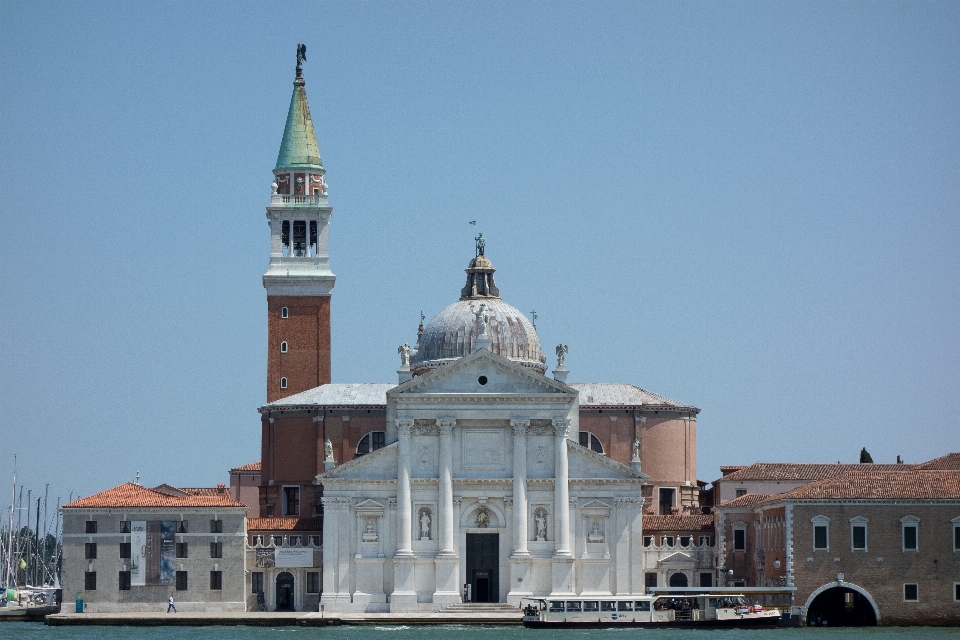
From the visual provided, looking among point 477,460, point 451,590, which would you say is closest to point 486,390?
point 477,460

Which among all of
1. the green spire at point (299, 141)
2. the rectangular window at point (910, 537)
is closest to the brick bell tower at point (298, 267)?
the green spire at point (299, 141)

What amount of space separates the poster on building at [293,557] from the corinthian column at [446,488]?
4.92 meters

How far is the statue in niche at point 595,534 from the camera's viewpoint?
72.6 metres

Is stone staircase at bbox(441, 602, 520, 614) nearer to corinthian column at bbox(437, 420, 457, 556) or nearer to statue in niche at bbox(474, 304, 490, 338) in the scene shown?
corinthian column at bbox(437, 420, 457, 556)

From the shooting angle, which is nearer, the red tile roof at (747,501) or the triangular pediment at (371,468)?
the triangular pediment at (371,468)

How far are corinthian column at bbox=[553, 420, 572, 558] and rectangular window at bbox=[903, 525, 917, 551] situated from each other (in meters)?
11.9

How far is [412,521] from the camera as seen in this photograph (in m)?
72.3

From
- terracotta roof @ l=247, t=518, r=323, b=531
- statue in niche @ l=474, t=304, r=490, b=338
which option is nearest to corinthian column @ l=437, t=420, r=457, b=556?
statue in niche @ l=474, t=304, r=490, b=338

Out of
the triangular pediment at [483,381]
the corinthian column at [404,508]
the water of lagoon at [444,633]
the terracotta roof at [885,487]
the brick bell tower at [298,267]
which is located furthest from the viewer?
the brick bell tower at [298,267]

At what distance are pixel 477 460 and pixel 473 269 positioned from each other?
11.0 meters

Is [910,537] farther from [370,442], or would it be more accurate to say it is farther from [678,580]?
[370,442]

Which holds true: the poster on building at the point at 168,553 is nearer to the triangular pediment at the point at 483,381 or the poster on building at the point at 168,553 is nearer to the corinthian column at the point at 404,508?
the corinthian column at the point at 404,508

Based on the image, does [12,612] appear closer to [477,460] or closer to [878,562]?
[477,460]

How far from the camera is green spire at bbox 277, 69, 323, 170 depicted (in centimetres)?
9088
